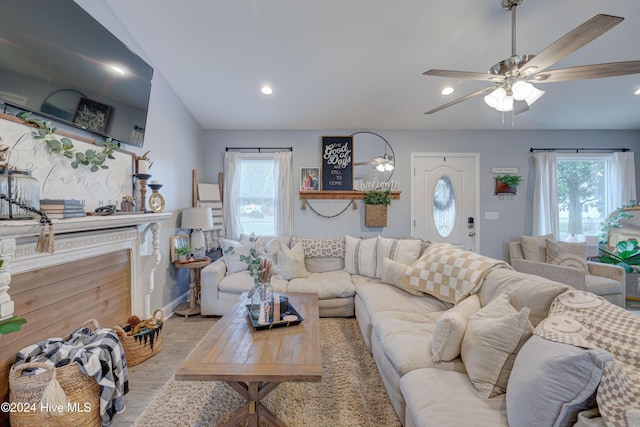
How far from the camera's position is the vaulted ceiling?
219 centimetres

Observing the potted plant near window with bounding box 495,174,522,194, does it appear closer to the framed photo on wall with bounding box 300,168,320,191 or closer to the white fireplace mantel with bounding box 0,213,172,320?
the framed photo on wall with bounding box 300,168,320,191

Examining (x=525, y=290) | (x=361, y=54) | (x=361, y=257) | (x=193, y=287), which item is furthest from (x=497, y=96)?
(x=193, y=287)

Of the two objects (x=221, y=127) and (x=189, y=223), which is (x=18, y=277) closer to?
(x=189, y=223)

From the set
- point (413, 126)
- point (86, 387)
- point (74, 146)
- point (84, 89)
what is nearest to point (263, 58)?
point (84, 89)

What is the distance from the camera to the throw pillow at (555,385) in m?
0.89

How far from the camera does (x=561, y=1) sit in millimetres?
2064

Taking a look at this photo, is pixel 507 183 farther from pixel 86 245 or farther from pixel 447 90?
pixel 86 245

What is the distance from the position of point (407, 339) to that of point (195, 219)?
2.82 meters

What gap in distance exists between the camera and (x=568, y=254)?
3.30 metres

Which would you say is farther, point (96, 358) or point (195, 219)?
point (195, 219)

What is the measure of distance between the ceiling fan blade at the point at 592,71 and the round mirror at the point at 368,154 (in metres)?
2.45

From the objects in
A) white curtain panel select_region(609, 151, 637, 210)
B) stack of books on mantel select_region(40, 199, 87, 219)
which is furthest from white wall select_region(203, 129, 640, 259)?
stack of books on mantel select_region(40, 199, 87, 219)

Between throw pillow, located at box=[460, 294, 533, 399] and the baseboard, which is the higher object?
throw pillow, located at box=[460, 294, 533, 399]

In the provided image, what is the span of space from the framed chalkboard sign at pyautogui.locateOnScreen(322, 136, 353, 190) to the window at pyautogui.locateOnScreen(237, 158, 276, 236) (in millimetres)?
878
